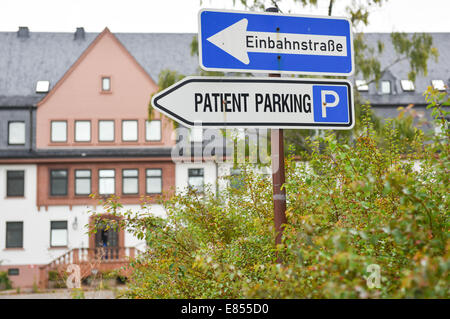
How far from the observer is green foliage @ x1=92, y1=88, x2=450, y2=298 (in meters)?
2.24

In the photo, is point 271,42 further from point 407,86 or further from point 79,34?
point 79,34

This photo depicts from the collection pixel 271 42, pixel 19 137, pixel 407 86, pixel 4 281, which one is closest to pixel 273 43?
pixel 271 42

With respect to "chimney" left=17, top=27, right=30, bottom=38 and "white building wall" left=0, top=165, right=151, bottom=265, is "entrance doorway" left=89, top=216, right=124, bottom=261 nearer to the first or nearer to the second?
"white building wall" left=0, top=165, right=151, bottom=265

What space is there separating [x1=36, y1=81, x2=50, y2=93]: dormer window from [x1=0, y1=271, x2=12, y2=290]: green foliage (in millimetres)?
9870

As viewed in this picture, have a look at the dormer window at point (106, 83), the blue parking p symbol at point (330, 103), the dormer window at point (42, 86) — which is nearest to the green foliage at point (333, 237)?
the blue parking p symbol at point (330, 103)

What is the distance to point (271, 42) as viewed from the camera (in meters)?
3.13

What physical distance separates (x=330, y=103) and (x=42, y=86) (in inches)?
1045

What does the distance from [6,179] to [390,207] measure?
81.6ft

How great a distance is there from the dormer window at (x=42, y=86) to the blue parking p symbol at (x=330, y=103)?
26187mm

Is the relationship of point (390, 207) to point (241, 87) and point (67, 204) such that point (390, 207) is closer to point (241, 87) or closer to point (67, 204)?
point (241, 87)

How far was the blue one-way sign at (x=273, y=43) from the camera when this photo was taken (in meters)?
3.04

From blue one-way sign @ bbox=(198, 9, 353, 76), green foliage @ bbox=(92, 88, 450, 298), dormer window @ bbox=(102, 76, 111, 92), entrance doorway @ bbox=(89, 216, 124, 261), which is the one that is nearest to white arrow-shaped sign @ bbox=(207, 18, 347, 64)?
blue one-way sign @ bbox=(198, 9, 353, 76)

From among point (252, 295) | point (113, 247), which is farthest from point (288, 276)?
point (113, 247)

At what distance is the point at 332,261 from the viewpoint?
7.14 ft
